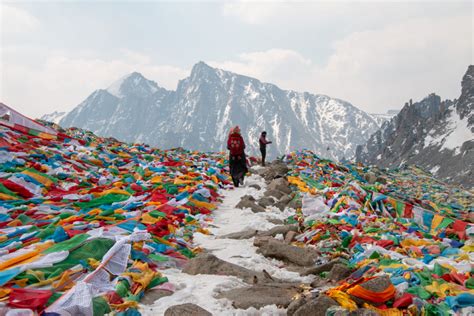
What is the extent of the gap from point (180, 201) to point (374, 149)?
17660cm

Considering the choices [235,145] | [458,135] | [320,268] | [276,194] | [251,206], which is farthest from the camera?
[458,135]

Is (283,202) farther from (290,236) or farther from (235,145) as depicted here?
(290,236)

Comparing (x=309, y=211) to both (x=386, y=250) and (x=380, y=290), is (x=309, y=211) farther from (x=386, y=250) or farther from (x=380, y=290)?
(x=380, y=290)

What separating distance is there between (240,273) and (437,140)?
5962 inches

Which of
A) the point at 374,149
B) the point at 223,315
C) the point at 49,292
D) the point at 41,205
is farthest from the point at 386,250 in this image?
the point at 374,149

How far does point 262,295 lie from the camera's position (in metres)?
4.23

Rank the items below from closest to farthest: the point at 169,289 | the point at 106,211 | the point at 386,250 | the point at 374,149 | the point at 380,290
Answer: the point at 380,290
the point at 169,289
the point at 386,250
the point at 106,211
the point at 374,149


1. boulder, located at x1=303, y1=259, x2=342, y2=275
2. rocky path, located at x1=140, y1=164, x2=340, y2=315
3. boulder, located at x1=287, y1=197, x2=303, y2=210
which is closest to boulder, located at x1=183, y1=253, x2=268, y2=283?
rocky path, located at x1=140, y1=164, x2=340, y2=315

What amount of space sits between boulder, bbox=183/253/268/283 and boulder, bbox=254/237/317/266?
836mm

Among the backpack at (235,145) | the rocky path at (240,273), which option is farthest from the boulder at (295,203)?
the backpack at (235,145)

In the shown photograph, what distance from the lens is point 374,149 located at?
6791 inches

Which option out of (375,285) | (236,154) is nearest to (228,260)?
(375,285)

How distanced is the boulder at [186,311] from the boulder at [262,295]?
0.49 meters

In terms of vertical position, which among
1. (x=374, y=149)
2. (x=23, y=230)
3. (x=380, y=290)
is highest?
(x=374, y=149)
